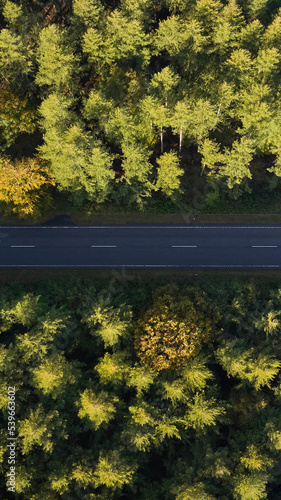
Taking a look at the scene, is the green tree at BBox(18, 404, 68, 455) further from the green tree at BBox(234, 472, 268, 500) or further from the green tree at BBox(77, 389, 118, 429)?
the green tree at BBox(234, 472, 268, 500)

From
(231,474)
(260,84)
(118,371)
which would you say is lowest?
(231,474)

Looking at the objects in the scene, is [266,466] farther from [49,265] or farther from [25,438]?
[49,265]

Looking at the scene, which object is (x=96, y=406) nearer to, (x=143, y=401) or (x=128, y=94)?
(x=143, y=401)

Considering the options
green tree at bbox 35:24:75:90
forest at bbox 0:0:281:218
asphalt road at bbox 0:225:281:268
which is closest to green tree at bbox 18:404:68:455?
asphalt road at bbox 0:225:281:268

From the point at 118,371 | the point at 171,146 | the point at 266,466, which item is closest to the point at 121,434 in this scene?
the point at 118,371

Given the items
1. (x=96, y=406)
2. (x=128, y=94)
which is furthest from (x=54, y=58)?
(x=96, y=406)

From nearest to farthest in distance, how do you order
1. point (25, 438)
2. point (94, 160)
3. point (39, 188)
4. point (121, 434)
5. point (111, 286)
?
1. point (25, 438)
2. point (121, 434)
3. point (94, 160)
4. point (39, 188)
5. point (111, 286)
